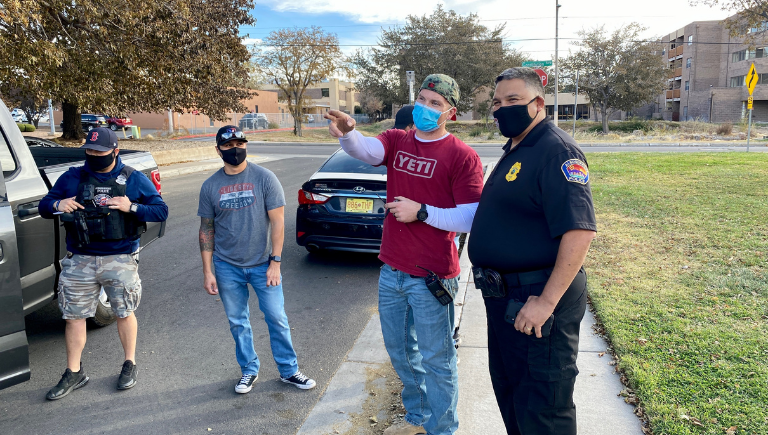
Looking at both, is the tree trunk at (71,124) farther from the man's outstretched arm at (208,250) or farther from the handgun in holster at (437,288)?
the handgun in holster at (437,288)

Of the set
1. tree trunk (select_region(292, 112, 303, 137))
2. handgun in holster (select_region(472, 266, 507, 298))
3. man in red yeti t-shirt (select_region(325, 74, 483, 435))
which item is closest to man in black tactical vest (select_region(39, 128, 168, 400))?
man in red yeti t-shirt (select_region(325, 74, 483, 435))

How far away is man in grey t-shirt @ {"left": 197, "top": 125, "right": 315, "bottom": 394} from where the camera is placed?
357 centimetres

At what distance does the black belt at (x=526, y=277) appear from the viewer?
2217 mm

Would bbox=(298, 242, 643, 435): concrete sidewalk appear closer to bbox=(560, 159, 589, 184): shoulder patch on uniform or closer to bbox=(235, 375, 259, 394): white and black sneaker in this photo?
bbox=(235, 375, 259, 394): white and black sneaker

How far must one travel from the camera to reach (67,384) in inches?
143

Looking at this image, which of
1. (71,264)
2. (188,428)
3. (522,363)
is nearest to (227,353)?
(188,428)

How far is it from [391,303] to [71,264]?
7.41 feet

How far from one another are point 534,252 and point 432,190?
2.38 ft

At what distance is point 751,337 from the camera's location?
3980 millimetres

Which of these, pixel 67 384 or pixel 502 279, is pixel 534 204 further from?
pixel 67 384

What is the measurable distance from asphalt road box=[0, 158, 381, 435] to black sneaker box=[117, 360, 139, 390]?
0.15 feet

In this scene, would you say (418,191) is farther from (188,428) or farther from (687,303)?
(687,303)

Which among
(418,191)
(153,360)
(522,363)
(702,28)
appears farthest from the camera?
(702,28)

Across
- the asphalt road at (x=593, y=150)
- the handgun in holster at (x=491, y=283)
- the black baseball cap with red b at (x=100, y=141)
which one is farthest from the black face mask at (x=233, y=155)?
the asphalt road at (x=593, y=150)
